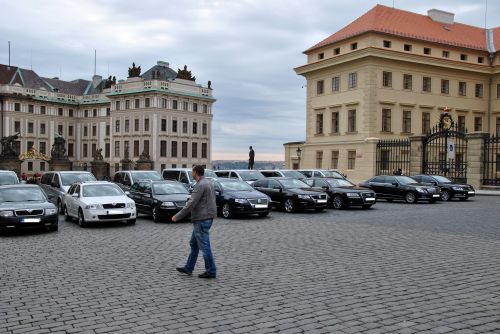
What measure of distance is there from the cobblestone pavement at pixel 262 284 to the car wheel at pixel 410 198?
1208 cm

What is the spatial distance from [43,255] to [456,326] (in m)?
8.91

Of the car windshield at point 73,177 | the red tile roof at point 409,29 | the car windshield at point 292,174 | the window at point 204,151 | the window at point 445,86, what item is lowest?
the car windshield at point 73,177

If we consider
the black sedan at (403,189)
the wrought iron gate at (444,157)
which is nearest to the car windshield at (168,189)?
the black sedan at (403,189)

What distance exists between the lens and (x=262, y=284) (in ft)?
27.0

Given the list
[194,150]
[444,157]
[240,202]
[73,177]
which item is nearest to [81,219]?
[240,202]

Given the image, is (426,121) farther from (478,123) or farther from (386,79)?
(478,123)

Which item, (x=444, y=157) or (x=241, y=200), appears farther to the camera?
(x=444, y=157)

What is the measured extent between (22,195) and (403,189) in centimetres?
1933

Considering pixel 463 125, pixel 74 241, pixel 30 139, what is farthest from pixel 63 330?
pixel 30 139

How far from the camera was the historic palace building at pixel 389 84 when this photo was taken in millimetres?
48250

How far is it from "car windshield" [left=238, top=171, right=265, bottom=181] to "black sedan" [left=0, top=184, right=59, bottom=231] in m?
13.4

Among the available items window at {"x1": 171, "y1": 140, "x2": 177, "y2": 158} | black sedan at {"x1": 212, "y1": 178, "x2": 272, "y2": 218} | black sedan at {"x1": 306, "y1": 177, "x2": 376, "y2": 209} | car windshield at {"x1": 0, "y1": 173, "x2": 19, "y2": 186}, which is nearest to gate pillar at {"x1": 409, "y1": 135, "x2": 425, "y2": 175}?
black sedan at {"x1": 306, "y1": 177, "x2": 376, "y2": 209}

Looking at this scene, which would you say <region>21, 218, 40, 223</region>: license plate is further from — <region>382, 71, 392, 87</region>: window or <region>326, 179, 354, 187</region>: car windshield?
<region>382, 71, 392, 87</region>: window

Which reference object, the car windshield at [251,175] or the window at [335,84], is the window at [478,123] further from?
the car windshield at [251,175]
